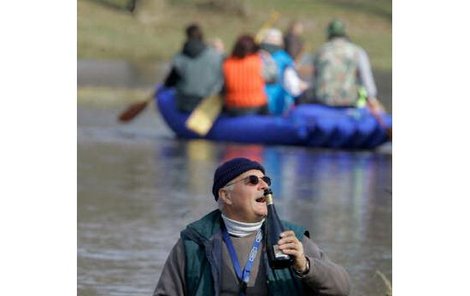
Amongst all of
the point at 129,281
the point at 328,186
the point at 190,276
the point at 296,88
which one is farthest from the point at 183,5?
the point at 190,276

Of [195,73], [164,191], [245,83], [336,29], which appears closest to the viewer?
[164,191]

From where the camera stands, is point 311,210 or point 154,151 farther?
point 154,151

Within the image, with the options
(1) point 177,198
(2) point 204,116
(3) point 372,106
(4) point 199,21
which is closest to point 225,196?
(1) point 177,198

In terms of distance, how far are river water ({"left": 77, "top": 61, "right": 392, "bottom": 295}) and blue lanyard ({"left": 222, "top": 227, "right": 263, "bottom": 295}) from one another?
3895mm

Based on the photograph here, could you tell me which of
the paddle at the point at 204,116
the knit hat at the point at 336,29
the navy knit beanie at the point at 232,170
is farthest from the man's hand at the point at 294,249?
the paddle at the point at 204,116

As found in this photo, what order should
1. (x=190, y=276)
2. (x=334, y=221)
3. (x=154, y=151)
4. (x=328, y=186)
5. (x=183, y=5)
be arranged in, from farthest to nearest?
(x=183, y=5)
(x=154, y=151)
(x=328, y=186)
(x=334, y=221)
(x=190, y=276)

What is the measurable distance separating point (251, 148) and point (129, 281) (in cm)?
917

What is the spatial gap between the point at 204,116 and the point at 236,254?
14435 millimetres

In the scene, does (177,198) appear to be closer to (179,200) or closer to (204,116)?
(179,200)

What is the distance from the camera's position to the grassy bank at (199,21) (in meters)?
40.1

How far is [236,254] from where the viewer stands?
7.37m

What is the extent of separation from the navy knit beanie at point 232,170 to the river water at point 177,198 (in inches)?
152
